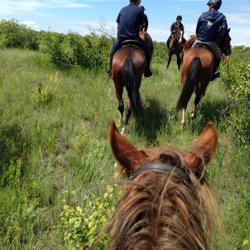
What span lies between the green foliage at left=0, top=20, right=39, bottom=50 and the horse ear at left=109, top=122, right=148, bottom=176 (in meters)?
18.3

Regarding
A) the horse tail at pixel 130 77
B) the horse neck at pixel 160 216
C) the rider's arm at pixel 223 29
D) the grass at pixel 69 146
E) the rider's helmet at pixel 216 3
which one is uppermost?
the rider's helmet at pixel 216 3

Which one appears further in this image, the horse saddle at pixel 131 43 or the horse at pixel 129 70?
the horse saddle at pixel 131 43

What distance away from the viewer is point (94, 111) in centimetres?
749

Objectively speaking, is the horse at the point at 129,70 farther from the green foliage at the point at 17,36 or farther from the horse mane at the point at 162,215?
the green foliage at the point at 17,36

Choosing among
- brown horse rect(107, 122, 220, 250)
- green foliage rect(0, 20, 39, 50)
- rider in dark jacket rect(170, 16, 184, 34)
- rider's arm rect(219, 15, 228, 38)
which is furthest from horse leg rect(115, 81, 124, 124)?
green foliage rect(0, 20, 39, 50)

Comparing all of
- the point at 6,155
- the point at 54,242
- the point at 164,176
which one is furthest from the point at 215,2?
the point at 164,176

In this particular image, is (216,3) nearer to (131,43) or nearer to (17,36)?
(131,43)

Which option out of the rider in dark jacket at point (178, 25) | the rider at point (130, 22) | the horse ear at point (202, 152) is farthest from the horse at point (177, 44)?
the horse ear at point (202, 152)

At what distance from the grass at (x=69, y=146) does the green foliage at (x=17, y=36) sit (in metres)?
10.1

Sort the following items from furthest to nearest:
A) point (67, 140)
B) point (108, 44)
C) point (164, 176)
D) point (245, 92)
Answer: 1. point (108, 44)
2. point (245, 92)
3. point (67, 140)
4. point (164, 176)

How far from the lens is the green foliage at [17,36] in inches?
773

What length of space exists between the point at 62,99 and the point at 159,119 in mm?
1958

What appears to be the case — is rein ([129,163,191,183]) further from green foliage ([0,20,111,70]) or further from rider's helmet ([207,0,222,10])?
green foliage ([0,20,111,70])

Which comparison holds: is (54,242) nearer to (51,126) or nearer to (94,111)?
(51,126)
